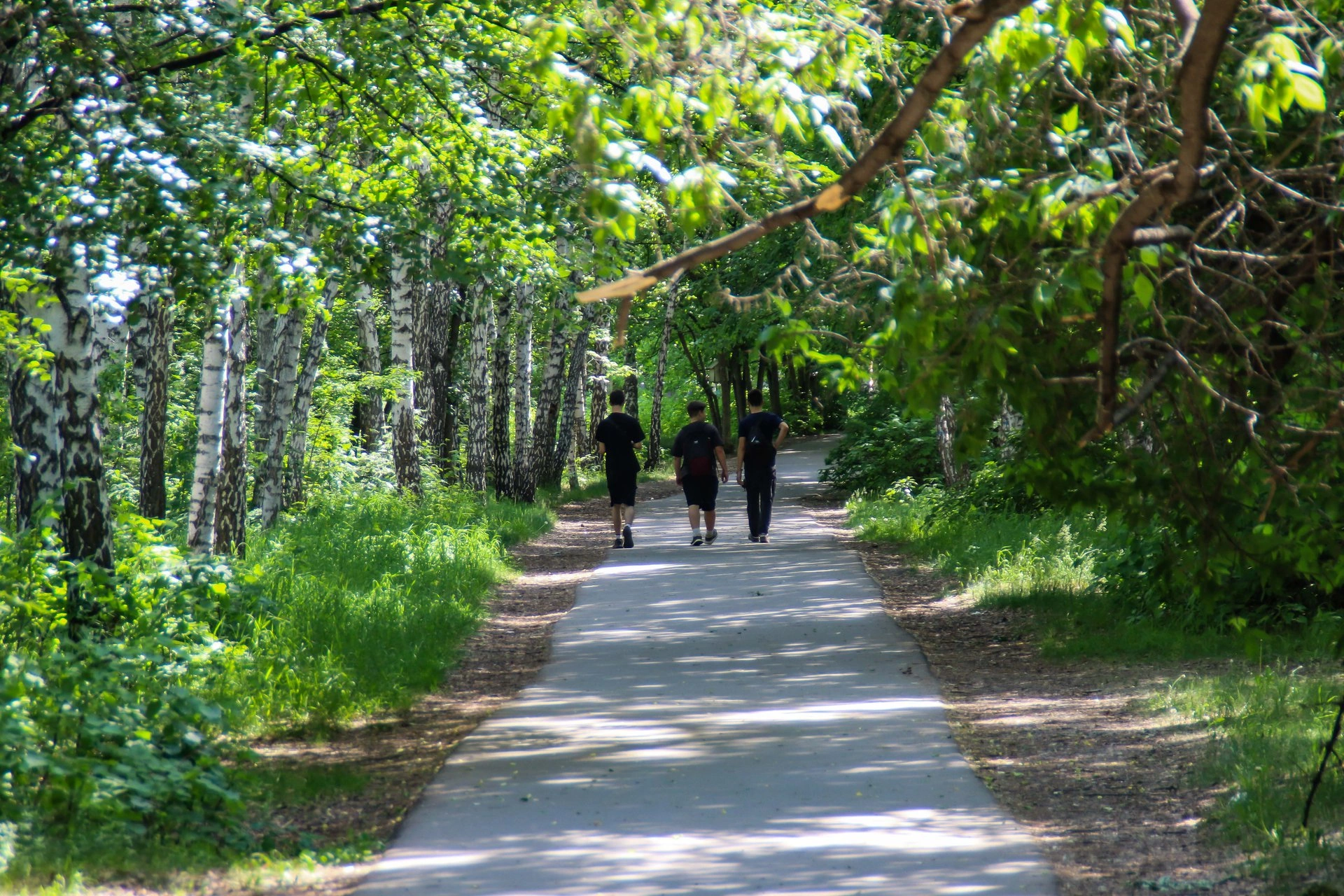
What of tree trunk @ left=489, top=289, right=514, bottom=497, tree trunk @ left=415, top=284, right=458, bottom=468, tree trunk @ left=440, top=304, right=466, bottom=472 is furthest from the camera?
tree trunk @ left=440, top=304, right=466, bottom=472

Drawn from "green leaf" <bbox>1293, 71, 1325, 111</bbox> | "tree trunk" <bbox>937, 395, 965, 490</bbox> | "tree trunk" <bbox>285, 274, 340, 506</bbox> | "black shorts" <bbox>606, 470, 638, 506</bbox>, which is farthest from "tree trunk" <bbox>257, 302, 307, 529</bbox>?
"green leaf" <bbox>1293, 71, 1325, 111</bbox>

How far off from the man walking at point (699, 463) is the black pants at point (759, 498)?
36cm

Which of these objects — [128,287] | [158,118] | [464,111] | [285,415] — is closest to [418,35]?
[464,111]

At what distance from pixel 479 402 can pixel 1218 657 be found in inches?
561

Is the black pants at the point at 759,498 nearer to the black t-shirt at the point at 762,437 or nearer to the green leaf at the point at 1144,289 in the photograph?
the black t-shirt at the point at 762,437

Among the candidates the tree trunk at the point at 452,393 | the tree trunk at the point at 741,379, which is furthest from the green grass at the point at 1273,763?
the tree trunk at the point at 741,379

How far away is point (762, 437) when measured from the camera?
51.2 ft

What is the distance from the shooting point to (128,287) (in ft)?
22.2

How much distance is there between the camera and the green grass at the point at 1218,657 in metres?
4.95

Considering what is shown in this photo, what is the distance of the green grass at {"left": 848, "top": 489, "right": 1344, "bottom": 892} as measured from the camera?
4953mm

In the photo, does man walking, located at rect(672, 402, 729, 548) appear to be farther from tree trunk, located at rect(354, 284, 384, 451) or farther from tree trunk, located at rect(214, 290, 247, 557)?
tree trunk, located at rect(354, 284, 384, 451)

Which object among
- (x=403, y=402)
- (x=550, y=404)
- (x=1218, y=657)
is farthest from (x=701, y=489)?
(x=1218, y=657)

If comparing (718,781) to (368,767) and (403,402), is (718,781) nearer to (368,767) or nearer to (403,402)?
(368,767)

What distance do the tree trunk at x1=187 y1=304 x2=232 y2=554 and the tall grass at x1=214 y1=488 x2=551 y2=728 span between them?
24.2 inches
